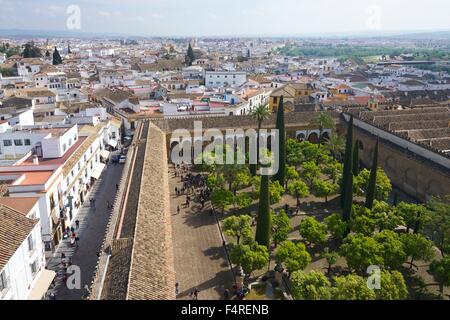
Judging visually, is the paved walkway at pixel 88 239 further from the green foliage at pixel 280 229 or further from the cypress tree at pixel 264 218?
the green foliage at pixel 280 229

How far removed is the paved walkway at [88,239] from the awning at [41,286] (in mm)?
1720

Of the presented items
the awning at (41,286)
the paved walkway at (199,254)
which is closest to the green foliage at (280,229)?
the paved walkway at (199,254)

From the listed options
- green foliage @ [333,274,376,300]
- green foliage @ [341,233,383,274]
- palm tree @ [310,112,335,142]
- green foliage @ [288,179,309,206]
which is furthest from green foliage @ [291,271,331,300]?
palm tree @ [310,112,335,142]

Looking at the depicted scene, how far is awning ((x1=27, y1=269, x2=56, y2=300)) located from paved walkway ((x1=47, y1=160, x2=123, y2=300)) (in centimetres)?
172

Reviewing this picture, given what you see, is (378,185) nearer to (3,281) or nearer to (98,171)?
(98,171)

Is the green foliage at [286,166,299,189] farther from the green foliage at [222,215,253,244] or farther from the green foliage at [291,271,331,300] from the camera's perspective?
the green foliage at [291,271,331,300]

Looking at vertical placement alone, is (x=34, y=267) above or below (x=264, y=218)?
below

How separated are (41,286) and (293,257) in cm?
1310

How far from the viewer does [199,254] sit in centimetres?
2688

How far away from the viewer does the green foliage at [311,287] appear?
1870cm

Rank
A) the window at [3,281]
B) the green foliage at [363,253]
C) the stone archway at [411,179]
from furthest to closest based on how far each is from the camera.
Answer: the stone archway at [411,179]
the green foliage at [363,253]
the window at [3,281]

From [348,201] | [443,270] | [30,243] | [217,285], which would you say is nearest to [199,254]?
[217,285]
